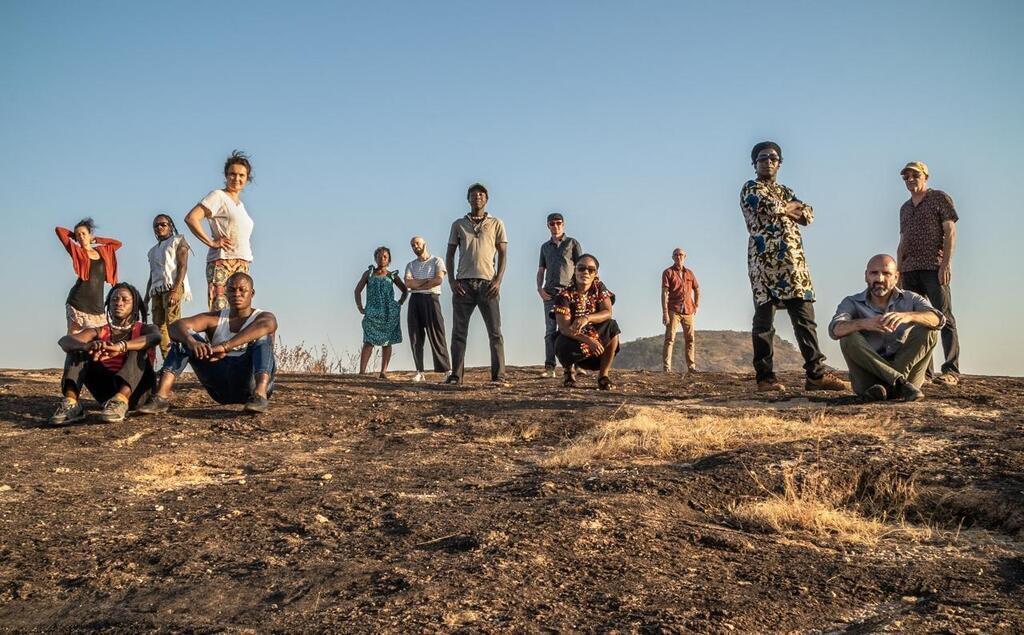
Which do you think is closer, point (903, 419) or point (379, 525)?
point (379, 525)

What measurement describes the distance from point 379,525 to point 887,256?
4.70m

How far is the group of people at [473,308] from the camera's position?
6594mm

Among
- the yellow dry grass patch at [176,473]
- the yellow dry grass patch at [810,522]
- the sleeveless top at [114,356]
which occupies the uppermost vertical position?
the sleeveless top at [114,356]

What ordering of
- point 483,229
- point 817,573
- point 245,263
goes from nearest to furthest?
point 817,573 < point 245,263 < point 483,229

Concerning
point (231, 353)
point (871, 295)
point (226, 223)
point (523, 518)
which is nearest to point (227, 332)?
point (231, 353)

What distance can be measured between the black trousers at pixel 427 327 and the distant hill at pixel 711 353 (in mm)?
13191

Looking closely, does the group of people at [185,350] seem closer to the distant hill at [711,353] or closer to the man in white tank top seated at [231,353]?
the man in white tank top seated at [231,353]

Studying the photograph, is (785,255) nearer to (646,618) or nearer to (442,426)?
(442,426)

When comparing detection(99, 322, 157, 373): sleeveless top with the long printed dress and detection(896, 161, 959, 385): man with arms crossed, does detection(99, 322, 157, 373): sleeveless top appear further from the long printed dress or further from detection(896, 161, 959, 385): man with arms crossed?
detection(896, 161, 959, 385): man with arms crossed

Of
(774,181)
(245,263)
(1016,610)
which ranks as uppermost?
(774,181)

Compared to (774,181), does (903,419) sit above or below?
below

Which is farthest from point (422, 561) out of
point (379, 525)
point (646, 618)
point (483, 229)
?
point (483, 229)

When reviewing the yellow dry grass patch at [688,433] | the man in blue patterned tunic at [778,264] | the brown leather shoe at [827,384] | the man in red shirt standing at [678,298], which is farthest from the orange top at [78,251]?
the man in red shirt standing at [678,298]

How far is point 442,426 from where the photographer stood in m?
6.52
